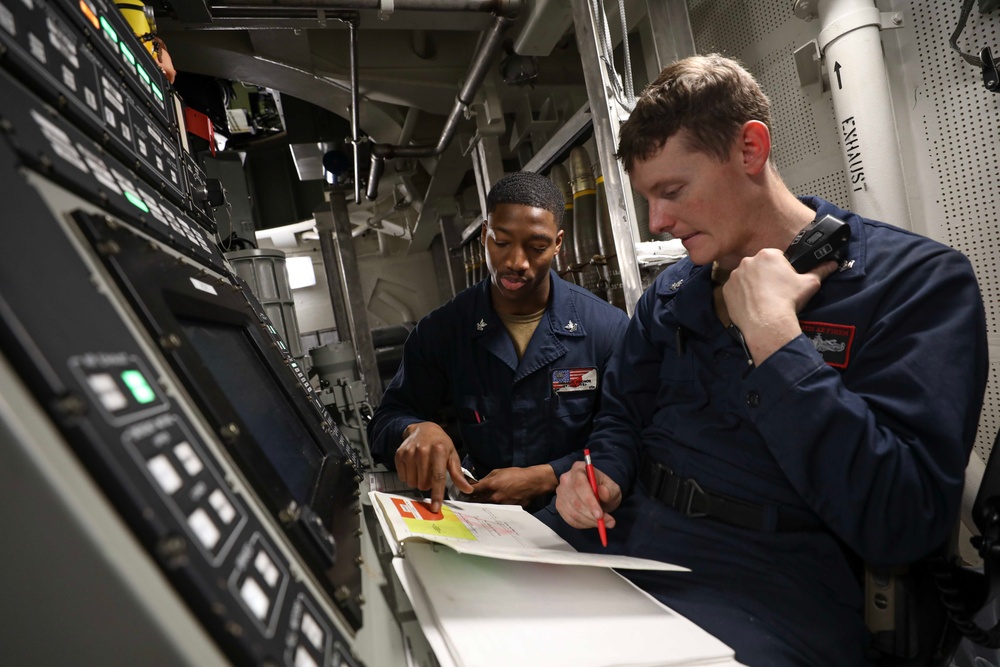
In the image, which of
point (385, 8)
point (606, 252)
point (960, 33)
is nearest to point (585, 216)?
point (606, 252)

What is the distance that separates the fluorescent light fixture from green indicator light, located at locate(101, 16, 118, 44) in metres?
9.00

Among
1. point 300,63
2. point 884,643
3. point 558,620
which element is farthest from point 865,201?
point 300,63

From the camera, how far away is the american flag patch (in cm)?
175

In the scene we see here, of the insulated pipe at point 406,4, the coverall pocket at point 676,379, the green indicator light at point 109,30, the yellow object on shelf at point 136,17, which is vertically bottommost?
the coverall pocket at point 676,379

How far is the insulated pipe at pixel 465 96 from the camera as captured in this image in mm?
2631

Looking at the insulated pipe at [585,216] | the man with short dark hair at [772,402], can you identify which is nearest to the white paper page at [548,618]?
the man with short dark hair at [772,402]

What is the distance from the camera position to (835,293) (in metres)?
1.00

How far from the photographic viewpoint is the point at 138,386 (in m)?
0.41

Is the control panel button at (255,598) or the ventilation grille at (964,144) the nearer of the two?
the control panel button at (255,598)

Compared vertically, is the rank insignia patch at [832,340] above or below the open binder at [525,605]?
above

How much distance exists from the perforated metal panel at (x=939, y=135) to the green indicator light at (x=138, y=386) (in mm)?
2073

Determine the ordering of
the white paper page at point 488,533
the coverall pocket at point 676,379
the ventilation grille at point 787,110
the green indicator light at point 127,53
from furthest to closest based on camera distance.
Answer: the ventilation grille at point 787,110 → the coverall pocket at point 676,379 → the green indicator light at point 127,53 → the white paper page at point 488,533

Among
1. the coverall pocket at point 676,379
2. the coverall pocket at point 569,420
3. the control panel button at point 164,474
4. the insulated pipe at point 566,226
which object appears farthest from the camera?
the insulated pipe at point 566,226

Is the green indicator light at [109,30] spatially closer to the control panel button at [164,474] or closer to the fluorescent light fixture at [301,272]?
the control panel button at [164,474]
